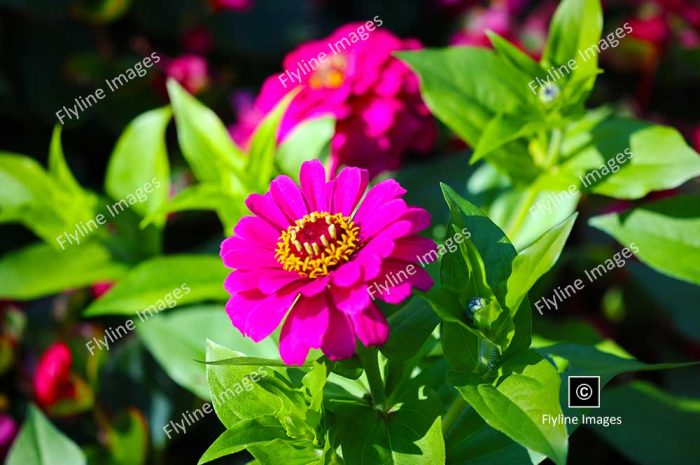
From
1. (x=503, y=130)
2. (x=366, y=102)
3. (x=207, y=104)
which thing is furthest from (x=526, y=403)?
(x=207, y=104)

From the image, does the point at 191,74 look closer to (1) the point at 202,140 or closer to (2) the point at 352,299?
(1) the point at 202,140

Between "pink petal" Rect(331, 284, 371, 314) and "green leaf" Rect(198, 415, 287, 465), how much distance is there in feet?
0.49

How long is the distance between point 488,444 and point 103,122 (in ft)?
3.82

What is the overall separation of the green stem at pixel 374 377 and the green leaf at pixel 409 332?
0.01m

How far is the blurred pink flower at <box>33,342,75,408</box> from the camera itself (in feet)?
3.81

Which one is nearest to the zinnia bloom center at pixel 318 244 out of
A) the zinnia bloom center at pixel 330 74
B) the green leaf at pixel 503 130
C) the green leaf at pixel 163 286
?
the green leaf at pixel 503 130

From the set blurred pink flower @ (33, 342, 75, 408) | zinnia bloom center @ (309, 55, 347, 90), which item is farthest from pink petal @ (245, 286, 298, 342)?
blurred pink flower @ (33, 342, 75, 408)

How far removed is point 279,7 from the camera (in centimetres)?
176

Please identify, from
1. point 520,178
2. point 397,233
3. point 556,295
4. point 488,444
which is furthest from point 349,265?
point 556,295

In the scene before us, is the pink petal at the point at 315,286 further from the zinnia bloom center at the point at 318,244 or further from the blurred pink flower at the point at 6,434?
the blurred pink flower at the point at 6,434

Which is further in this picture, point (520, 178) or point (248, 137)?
point (248, 137)

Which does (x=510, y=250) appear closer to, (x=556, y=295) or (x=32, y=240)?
(x=556, y=295)

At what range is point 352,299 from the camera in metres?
0.58

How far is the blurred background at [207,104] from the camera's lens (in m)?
1.18
